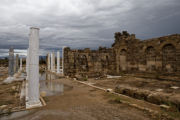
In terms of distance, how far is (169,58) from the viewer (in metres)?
11.6

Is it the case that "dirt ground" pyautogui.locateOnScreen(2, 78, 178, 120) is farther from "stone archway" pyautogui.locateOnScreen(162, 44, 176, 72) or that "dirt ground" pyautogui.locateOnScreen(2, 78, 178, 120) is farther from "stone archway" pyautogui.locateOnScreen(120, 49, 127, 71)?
"stone archway" pyautogui.locateOnScreen(120, 49, 127, 71)

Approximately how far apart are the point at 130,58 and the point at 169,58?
4677 millimetres

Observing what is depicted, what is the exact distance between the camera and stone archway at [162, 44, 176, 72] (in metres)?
11.3

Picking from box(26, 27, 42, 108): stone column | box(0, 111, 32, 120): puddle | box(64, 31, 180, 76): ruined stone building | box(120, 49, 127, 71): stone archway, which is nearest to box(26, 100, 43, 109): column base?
box(26, 27, 42, 108): stone column

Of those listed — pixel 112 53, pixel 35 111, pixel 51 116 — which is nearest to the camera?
pixel 51 116

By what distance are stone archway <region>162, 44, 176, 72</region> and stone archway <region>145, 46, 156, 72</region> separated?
3.13ft

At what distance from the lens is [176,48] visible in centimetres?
1097

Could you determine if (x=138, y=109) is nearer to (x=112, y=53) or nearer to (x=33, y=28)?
(x=33, y=28)

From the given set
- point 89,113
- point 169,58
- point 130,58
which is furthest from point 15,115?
point 130,58

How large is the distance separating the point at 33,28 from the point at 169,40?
12448 mm

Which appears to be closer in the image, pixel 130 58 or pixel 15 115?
pixel 15 115

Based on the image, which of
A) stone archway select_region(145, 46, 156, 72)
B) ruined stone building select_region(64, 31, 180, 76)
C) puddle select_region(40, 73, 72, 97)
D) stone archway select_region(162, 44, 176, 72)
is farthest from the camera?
stone archway select_region(145, 46, 156, 72)

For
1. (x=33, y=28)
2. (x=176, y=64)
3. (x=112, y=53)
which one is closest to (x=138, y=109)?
(x=33, y=28)

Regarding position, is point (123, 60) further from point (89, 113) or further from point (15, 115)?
point (15, 115)
